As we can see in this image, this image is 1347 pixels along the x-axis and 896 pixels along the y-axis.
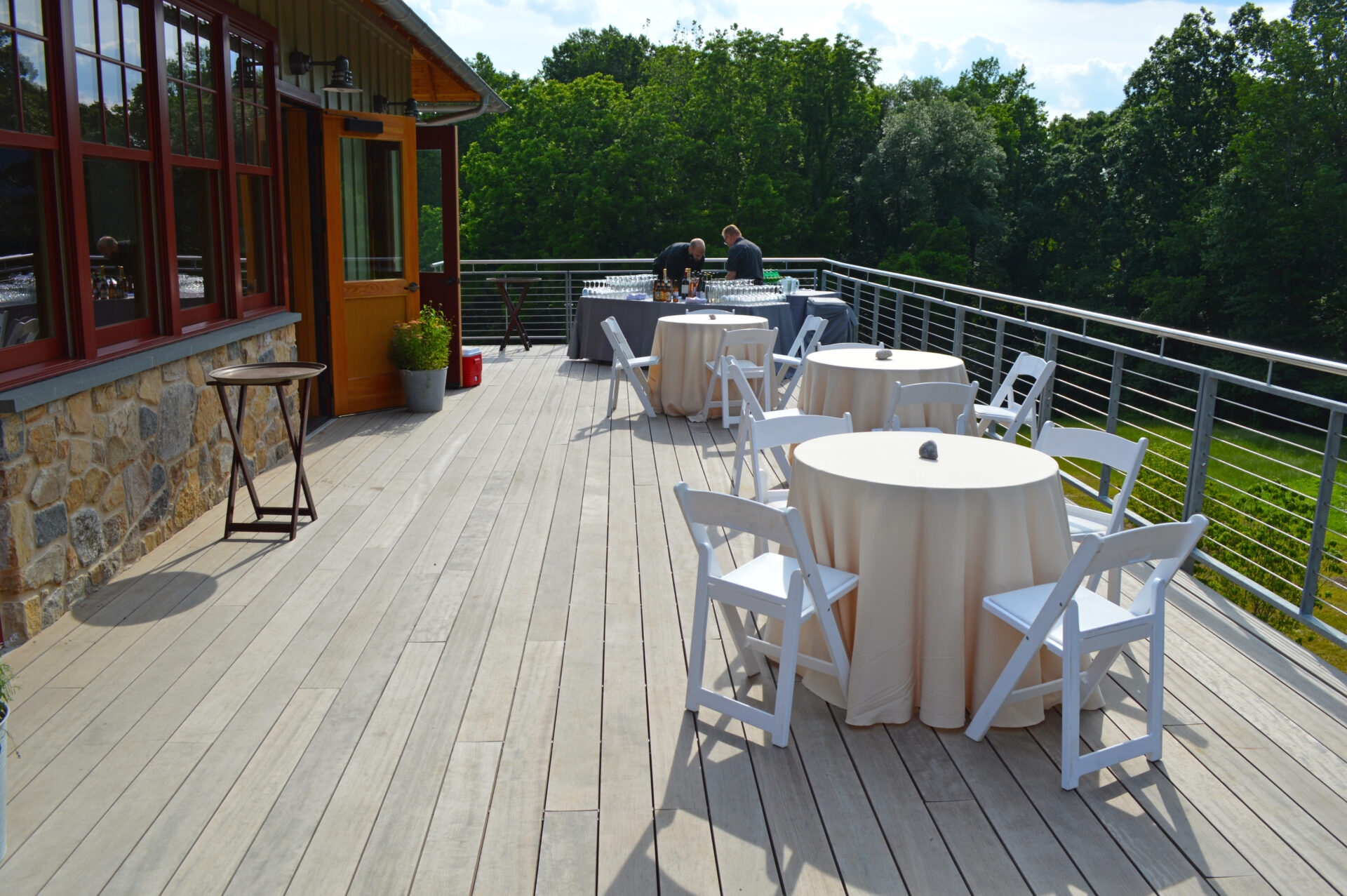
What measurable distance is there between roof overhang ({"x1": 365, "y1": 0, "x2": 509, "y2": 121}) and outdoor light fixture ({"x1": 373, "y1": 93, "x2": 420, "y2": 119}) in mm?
428

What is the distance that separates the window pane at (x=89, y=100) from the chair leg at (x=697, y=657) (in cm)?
307

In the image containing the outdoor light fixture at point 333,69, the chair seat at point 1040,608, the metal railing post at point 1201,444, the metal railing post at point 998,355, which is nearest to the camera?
the chair seat at point 1040,608

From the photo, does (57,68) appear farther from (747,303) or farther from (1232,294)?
(1232,294)

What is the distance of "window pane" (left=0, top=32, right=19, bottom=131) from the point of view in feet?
12.1

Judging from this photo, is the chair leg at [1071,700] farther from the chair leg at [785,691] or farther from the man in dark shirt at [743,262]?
the man in dark shirt at [743,262]

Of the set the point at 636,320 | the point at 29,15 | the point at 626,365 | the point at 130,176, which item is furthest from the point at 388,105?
the point at 29,15

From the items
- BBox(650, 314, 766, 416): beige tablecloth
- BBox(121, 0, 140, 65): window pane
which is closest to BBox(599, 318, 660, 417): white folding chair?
BBox(650, 314, 766, 416): beige tablecloth

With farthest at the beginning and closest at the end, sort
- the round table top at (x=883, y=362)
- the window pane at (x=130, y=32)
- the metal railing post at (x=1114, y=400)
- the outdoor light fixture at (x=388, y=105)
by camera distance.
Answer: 1. the outdoor light fixture at (x=388, y=105)
2. the round table top at (x=883, y=362)
3. the metal railing post at (x=1114, y=400)
4. the window pane at (x=130, y=32)

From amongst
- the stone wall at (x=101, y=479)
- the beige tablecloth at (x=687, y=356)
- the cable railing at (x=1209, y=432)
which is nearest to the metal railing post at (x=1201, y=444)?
the cable railing at (x=1209, y=432)

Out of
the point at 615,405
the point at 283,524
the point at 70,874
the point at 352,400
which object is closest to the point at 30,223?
the point at 283,524

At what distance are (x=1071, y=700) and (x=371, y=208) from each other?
667 centimetres

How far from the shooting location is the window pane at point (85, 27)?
422cm

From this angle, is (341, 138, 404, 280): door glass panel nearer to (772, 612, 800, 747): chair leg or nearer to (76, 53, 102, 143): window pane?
(76, 53, 102, 143): window pane

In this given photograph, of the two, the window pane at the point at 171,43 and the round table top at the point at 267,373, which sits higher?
the window pane at the point at 171,43
